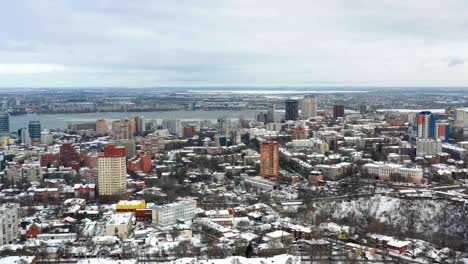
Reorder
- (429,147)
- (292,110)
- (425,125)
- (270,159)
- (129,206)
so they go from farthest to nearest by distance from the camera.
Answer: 1. (292,110)
2. (425,125)
3. (429,147)
4. (270,159)
5. (129,206)

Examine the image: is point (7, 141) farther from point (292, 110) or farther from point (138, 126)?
point (292, 110)

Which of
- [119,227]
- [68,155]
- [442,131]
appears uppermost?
[442,131]

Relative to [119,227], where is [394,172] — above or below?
above

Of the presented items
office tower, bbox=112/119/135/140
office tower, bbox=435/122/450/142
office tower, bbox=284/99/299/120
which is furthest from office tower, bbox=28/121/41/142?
office tower, bbox=435/122/450/142

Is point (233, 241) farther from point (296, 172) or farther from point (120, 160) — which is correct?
point (296, 172)

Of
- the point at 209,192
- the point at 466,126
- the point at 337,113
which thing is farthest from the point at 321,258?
the point at 337,113

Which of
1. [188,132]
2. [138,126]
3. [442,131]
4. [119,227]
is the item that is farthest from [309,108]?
[119,227]
